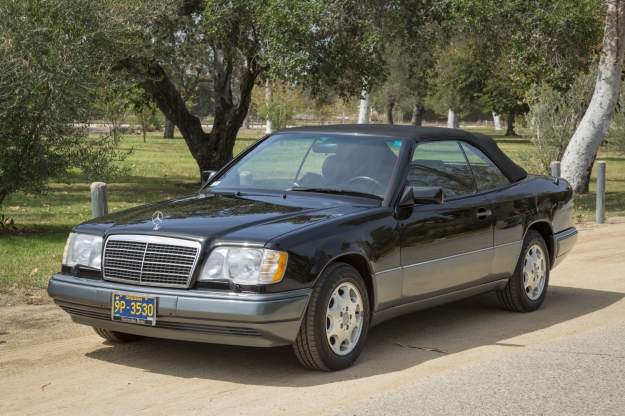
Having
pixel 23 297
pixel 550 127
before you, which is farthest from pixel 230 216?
pixel 550 127

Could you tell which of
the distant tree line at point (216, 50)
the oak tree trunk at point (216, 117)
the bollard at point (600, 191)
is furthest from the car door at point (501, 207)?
the oak tree trunk at point (216, 117)

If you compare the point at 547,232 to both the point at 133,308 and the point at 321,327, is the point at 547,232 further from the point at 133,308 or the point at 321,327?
the point at 133,308

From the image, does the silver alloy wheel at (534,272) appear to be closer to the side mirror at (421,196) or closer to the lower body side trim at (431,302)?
the lower body side trim at (431,302)

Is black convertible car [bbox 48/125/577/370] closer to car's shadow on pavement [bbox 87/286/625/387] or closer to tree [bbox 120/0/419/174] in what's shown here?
car's shadow on pavement [bbox 87/286/625/387]

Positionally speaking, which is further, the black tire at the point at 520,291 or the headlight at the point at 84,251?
the black tire at the point at 520,291

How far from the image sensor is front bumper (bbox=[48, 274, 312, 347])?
538 centimetres

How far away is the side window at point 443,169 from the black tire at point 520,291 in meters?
0.89

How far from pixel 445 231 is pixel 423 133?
85 centimetres

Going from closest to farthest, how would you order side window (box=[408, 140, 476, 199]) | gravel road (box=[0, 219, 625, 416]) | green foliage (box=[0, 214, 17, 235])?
gravel road (box=[0, 219, 625, 416]), side window (box=[408, 140, 476, 199]), green foliage (box=[0, 214, 17, 235])

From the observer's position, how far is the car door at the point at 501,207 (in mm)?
7504

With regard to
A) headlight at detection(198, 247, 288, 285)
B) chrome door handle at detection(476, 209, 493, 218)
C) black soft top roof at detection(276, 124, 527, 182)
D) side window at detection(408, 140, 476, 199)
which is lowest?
headlight at detection(198, 247, 288, 285)

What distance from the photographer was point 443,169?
23.9 ft

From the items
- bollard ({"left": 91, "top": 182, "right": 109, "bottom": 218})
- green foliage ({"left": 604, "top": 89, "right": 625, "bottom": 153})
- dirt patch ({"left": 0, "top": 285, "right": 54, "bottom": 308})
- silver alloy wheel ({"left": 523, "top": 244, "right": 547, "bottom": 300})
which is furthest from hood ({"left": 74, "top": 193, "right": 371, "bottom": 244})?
green foliage ({"left": 604, "top": 89, "right": 625, "bottom": 153})

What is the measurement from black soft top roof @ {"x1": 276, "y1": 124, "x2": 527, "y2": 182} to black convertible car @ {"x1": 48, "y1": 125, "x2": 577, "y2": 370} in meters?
0.02
